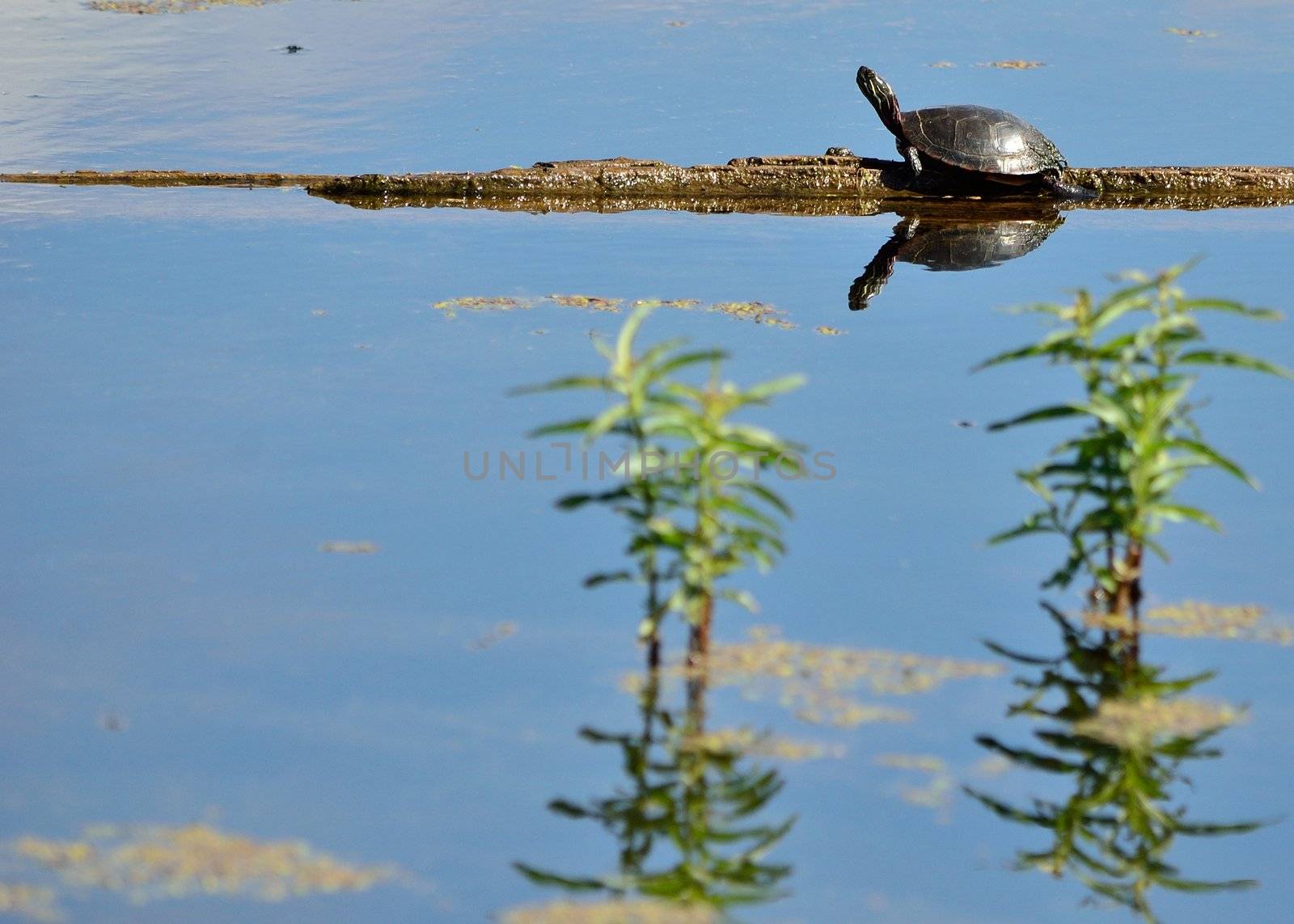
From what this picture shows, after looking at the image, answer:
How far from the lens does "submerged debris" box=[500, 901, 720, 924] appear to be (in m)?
2.92

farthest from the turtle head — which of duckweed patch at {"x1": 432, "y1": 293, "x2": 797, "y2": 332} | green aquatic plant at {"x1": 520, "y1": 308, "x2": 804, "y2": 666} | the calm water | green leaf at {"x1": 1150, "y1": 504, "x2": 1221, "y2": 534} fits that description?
green aquatic plant at {"x1": 520, "y1": 308, "x2": 804, "y2": 666}

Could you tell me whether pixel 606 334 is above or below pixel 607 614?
above

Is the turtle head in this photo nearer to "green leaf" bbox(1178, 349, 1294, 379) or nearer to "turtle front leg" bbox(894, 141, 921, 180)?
"turtle front leg" bbox(894, 141, 921, 180)

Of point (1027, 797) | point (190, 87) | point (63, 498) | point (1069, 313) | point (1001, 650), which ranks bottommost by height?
point (1027, 797)

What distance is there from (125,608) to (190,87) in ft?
29.4

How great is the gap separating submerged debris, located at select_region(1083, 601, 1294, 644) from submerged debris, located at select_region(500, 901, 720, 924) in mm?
1580

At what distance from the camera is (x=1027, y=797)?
3.34m

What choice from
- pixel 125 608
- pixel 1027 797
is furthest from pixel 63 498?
pixel 1027 797

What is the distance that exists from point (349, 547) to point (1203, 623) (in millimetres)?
2302

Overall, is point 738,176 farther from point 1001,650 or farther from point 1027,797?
point 1027,797

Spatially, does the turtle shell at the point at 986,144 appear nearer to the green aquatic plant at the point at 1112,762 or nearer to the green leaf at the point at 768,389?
the green aquatic plant at the point at 1112,762

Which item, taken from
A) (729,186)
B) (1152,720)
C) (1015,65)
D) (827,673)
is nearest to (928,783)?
(827,673)

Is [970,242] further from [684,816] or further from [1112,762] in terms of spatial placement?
[684,816]

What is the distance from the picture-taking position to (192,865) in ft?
10.1
